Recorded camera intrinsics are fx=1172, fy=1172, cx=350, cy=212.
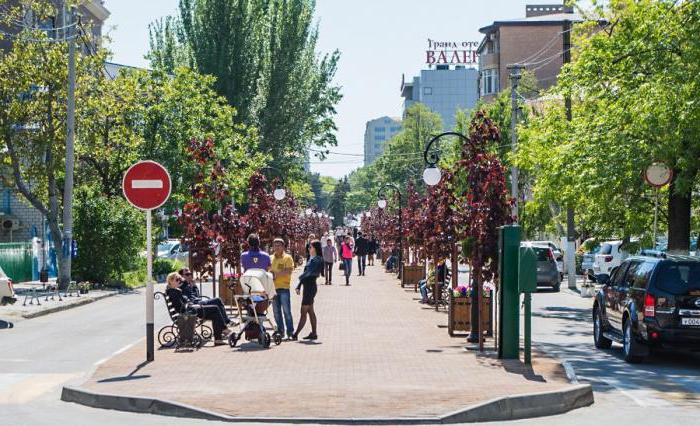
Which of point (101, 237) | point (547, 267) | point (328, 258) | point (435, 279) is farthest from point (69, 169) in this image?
point (547, 267)

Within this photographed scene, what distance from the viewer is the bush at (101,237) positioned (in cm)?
4016

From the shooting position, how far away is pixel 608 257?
4419cm

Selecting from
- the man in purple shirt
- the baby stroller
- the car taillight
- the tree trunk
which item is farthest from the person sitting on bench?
the tree trunk

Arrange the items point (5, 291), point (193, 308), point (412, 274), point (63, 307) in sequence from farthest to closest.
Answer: point (412, 274) → point (63, 307) → point (5, 291) → point (193, 308)

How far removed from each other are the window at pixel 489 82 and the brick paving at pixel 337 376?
83.0 m

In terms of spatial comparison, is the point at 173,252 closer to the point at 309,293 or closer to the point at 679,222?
the point at 679,222

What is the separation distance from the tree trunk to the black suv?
385 inches

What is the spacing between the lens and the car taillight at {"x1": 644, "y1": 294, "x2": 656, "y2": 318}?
56.4ft

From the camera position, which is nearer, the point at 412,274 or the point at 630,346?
the point at 630,346

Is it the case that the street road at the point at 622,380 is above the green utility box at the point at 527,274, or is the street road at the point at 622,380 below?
below

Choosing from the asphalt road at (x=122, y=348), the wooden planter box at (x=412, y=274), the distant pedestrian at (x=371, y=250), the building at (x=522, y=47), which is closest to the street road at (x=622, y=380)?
the asphalt road at (x=122, y=348)

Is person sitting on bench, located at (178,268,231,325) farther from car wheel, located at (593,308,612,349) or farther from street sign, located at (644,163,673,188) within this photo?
street sign, located at (644,163,673,188)

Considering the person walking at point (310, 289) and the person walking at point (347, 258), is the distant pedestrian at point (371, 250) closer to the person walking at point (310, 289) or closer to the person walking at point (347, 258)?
the person walking at point (347, 258)

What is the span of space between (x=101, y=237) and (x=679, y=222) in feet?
67.5
